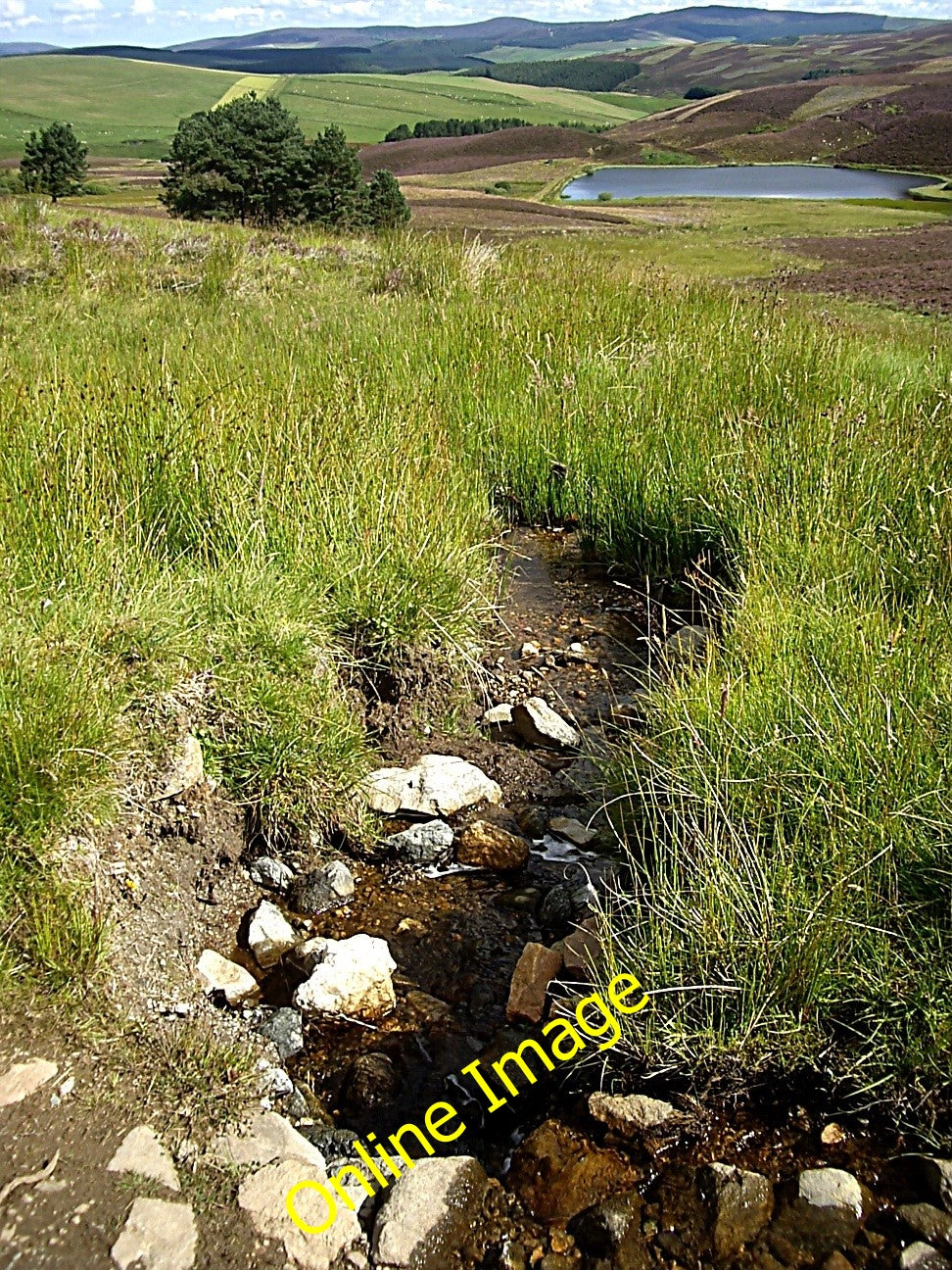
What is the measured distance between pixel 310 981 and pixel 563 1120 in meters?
0.85

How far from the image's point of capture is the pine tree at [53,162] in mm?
23906

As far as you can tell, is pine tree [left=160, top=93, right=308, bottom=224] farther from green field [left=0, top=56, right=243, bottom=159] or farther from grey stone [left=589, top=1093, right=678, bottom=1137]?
green field [left=0, top=56, right=243, bottom=159]

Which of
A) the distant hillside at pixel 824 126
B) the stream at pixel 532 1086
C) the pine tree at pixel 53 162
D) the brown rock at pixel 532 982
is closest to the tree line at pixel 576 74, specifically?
the distant hillside at pixel 824 126

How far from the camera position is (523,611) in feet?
17.9

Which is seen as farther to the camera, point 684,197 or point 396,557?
point 684,197

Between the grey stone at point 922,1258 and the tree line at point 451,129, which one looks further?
the tree line at point 451,129

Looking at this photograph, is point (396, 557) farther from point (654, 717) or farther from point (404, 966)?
point (404, 966)

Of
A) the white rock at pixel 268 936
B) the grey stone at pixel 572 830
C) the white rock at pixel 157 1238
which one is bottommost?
the grey stone at pixel 572 830

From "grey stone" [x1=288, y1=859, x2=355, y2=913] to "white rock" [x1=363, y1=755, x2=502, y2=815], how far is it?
1.28 ft

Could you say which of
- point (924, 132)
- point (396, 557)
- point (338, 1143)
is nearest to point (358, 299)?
point (396, 557)

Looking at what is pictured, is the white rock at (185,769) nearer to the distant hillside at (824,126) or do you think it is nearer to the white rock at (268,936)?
the white rock at (268,936)

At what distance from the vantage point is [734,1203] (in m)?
2.18

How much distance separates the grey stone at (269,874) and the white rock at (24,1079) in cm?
110

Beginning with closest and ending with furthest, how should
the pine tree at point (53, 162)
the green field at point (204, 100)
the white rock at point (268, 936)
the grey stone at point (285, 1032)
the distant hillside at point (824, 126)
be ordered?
the grey stone at point (285, 1032)
the white rock at point (268, 936)
the pine tree at point (53, 162)
the distant hillside at point (824, 126)
the green field at point (204, 100)
